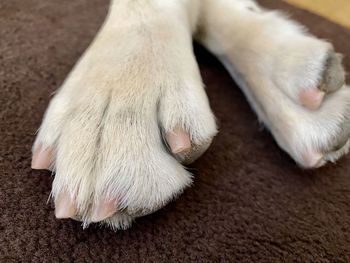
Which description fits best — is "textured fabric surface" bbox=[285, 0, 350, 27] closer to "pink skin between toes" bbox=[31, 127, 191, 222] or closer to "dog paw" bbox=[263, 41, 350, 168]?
"dog paw" bbox=[263, 41, 350, 168]

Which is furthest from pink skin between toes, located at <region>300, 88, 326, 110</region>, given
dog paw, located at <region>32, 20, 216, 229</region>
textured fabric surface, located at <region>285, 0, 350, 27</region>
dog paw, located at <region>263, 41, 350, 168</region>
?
textured fabric surface, located at <region>285, 0, 350, 27</region>

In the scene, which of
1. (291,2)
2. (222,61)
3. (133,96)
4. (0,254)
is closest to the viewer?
(0,254)

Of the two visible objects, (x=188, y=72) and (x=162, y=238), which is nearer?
(x=162, y=238)

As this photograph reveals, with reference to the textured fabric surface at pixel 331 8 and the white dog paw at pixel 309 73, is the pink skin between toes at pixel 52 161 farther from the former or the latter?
the textured fabric surface at pixel 331 8

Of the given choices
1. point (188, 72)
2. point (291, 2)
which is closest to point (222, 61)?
point (188, 72)

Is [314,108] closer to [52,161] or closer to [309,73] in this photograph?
[309,73]

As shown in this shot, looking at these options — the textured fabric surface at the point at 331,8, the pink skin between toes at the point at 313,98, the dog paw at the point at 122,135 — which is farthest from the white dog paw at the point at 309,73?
the textured fabric surface at the point at 331,8

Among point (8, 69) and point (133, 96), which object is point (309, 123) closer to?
point (133, 96)
